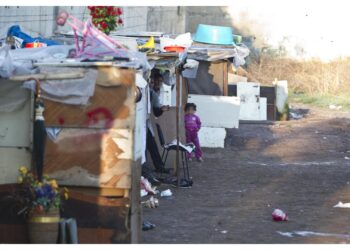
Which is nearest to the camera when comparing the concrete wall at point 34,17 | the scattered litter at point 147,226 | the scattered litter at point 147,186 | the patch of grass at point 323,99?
the scattered litter at point 147,226

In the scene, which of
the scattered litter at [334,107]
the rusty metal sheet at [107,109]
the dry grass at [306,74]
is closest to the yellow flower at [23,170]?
the rusty metal sheet at [107,109]

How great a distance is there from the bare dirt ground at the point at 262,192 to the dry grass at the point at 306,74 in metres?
13.4

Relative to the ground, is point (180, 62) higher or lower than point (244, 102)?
higher

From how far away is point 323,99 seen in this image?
36.1 m

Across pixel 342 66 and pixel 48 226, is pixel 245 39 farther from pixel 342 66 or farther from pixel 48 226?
pixel 48 226

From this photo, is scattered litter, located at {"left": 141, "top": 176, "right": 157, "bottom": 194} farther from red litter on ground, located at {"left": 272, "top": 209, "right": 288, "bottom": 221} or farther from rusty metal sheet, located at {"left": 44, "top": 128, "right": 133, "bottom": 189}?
rusty metal sheet, located at {"left": 44, "top": 128, "right": 133, "bottom": 189}

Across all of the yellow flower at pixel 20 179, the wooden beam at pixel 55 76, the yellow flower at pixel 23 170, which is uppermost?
the wooden beam at pixel 55 76

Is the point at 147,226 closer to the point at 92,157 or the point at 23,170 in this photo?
the point at 92,157

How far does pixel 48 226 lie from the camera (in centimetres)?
859

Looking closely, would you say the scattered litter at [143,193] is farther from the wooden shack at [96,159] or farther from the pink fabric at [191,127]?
the pink fabric at [191,127]

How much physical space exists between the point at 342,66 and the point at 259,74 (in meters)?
3.95

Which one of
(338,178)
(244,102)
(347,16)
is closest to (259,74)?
(347,16)

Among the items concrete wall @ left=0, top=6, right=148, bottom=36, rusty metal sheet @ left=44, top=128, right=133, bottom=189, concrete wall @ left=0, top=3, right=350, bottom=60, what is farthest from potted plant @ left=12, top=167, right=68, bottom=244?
concrete wall @ left=0, top=3, right=350, bottom=60

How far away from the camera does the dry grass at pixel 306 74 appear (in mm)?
38581
